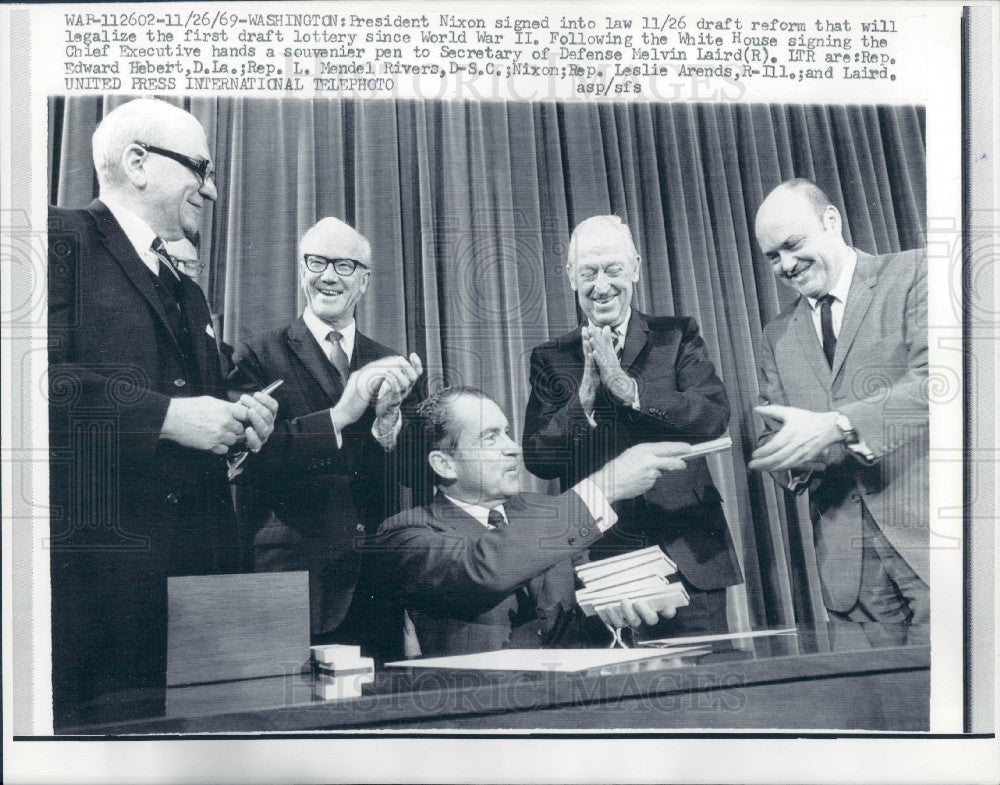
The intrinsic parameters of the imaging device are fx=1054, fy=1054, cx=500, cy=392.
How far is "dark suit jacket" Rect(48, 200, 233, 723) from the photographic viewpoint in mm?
4504

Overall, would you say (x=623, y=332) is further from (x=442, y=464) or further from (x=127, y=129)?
(x=127, y=129)

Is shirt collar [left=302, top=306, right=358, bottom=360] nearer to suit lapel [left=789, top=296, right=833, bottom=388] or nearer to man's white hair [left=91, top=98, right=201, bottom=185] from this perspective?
man's white hair [left=91, top=98, right=201, bottom=185]

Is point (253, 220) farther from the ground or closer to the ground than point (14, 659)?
farther from the ground

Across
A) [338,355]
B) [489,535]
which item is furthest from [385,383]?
[489,535]

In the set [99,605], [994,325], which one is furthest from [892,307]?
[99,605]

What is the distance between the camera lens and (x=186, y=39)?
4672 millimetres

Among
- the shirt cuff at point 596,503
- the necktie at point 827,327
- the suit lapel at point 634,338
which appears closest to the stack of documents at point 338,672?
the shirt cuff at point 596,503

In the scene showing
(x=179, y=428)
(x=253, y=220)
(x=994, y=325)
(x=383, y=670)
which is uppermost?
(x=253, y=220)

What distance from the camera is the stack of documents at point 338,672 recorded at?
4.44m

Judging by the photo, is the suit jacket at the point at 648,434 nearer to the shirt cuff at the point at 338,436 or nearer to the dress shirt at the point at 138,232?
the shirt cuff at the point at 338,436

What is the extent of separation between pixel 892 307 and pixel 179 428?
10.5 feet

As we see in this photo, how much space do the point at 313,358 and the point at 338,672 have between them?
1343mm

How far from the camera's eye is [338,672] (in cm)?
443

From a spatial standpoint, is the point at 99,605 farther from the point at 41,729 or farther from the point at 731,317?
the point at 731,317
